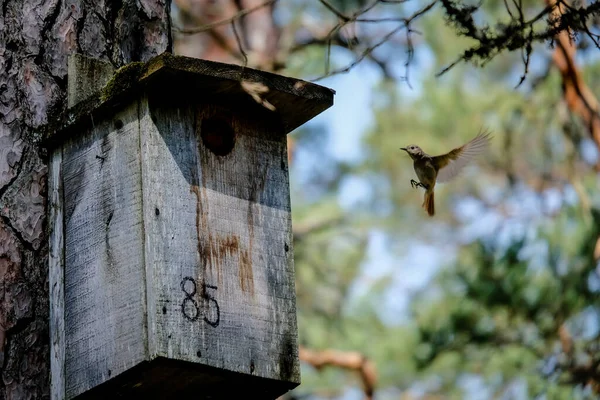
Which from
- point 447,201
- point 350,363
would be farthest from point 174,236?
point 447,201

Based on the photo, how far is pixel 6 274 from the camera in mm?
2906

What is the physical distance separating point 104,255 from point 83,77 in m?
0.58

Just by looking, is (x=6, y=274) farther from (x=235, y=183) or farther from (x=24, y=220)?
(x=235, y=183)

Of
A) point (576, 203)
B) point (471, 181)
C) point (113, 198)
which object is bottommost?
point (113, 198)

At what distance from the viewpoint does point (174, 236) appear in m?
2.74

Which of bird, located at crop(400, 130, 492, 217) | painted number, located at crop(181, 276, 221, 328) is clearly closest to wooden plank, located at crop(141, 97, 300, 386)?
painted number, located at crop(181, 276, 221, 328)

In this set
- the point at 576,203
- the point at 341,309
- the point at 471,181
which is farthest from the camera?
the point at 471,181

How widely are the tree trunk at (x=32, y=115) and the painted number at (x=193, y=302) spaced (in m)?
0.46

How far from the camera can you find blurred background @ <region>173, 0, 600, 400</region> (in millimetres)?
6383

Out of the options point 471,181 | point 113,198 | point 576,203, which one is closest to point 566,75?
point 576,203

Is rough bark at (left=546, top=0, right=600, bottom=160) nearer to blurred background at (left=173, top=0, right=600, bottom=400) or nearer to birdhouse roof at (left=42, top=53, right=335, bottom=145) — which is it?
blurred background at (left=173, top=0, right=600, bottom=400)

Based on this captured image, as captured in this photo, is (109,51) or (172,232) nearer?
(172,232)

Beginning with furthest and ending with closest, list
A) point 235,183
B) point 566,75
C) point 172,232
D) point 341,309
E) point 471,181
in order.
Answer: point 471,181 → point 341,309 → point 566,75 → point 235,183 → point 172,232

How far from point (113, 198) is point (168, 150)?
0.18 meters
